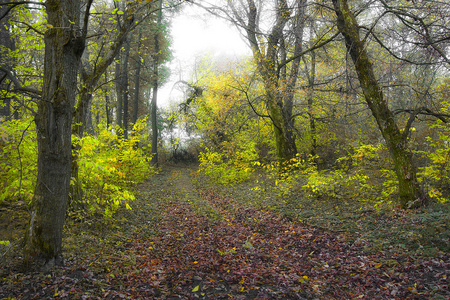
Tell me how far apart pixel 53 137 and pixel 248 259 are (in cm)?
358

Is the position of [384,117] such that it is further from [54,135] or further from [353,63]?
[54,135]

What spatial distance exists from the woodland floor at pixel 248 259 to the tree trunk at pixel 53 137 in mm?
333

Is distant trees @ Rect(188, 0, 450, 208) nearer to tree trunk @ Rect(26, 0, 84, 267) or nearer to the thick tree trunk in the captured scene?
the thick tree trunk

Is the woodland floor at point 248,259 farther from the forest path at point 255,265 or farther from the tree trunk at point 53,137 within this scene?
the tree trunk at point 53,137

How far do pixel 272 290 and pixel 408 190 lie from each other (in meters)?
3.81

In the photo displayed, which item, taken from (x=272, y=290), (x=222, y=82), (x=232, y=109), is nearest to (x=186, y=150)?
(x=222, y=82)

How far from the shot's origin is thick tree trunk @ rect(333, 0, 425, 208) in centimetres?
542

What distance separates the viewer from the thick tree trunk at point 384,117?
17.8ft

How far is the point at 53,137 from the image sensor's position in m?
3.49

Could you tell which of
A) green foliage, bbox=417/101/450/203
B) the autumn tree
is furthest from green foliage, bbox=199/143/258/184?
the autumn tree

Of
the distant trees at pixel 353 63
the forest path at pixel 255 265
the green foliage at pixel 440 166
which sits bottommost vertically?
the forest path at pixel 255 265

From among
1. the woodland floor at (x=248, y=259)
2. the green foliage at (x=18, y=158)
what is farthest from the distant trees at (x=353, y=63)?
the green foliage at (x=18, y=158)

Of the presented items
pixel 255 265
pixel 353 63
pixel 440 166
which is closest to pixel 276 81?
pixel 353 63

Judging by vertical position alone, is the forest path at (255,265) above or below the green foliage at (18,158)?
below
